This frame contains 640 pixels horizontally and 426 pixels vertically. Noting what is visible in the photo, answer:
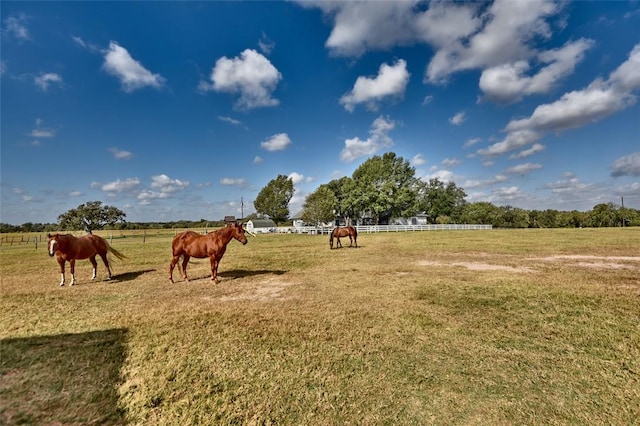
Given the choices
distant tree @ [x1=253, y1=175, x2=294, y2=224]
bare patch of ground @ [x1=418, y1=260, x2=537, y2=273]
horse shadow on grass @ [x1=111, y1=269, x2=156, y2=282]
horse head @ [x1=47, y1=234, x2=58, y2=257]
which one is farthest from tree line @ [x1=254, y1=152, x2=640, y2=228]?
horse head @ [x1=47, y1=234, x2=58, y2=257]

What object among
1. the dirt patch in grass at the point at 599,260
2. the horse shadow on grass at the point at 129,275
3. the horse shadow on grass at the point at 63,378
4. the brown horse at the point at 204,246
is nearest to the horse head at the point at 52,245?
the horse shadow on grass at the point at 129,275

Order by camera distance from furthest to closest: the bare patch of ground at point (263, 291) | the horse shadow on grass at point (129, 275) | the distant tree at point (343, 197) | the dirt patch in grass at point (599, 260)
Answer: the distant tree at point (343, 197) → the dirt patch in grass at point (599, 260) → the horse shadow on grass at point (129, 275) → the bare patch of ground at point (263, 291)

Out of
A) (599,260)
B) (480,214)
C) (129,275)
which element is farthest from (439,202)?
(129,275)

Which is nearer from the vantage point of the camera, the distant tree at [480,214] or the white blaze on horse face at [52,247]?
the white blaze on horse face at [52,247]

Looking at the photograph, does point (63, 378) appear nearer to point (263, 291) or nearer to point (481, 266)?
point (263, 291)

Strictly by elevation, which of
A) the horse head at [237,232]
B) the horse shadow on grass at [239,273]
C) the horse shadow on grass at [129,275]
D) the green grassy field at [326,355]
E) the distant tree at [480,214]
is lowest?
the green grassy field at [326,355]

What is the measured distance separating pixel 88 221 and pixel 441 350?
6436 centimetres

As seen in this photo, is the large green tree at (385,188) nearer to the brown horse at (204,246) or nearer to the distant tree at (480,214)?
the distant tree at (480,214)

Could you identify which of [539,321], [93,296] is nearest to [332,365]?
[539,321]

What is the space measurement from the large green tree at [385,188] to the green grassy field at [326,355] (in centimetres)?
3877

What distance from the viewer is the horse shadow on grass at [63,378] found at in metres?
2.68

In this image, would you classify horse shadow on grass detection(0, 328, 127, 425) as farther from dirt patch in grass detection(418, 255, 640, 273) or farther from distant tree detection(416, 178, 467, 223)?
distant tree detection(416, 178, 467, 223)

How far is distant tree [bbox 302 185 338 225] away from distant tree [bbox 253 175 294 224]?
14.9m

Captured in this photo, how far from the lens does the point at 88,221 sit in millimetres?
50219
